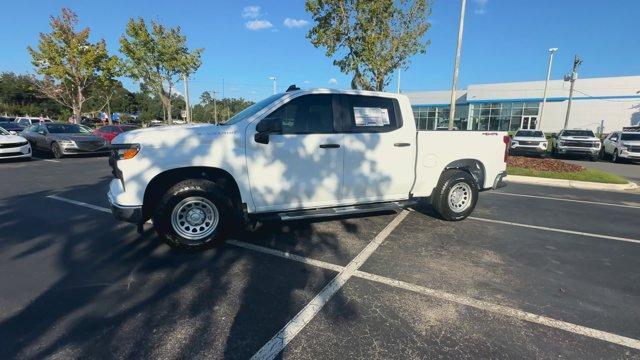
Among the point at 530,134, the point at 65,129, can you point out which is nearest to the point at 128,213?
the point at 65,129

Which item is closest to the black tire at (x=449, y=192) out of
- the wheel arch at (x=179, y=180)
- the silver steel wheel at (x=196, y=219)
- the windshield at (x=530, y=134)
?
the wheel arch at (x=179, y=180)

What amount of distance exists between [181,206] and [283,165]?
1.34 meters

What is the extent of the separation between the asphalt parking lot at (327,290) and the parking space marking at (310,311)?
1 cm

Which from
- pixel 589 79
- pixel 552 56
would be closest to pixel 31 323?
pixel 552 56

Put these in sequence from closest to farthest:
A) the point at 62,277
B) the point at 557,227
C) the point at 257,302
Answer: the point at 257,302, the point at 62,277, the point at 557,227

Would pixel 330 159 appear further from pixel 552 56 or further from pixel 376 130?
pixel 552 56

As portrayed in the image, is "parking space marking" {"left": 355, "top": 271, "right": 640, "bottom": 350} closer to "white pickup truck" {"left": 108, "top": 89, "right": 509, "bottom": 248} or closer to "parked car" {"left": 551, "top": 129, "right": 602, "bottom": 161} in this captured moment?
"white pickup truck" {"left": 108, "top": 89, "right": 509, "bottom": 248}

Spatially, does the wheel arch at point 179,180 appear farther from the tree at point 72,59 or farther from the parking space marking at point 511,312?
the tree at point 72,59

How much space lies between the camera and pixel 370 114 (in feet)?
16.2

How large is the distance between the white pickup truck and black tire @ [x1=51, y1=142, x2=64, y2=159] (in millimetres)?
12944

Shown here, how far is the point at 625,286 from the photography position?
3.63 m

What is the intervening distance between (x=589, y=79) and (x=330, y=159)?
51154 millimetres

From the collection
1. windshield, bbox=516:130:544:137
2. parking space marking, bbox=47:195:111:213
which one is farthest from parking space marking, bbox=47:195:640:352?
windshield, bbox=516:130:544:137

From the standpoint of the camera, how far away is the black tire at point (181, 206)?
4.05 metres
